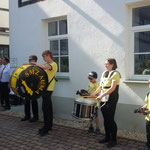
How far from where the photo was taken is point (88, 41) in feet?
18.4

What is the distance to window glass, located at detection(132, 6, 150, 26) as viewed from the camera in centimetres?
488

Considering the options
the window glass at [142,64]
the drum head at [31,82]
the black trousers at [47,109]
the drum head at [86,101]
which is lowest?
the black trousers at [47,109]

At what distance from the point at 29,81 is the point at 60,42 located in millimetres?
→ 2152

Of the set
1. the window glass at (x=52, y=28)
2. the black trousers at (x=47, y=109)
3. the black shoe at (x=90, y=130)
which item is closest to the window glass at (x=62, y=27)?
the window glass at (x=52, y=28)

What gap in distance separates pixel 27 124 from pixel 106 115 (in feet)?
8.49

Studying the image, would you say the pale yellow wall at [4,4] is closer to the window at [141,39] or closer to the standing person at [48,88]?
the standing person at [48,88]

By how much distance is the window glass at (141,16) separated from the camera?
4.88m

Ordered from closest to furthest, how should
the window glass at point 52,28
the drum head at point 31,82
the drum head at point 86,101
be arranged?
the drum head at point 86,101 < the drum head at point 31,82 < the window glass at point 52,28

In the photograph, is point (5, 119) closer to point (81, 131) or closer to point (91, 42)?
point (81, 131)

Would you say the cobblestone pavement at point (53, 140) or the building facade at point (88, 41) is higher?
the building facade at point (88, 41)

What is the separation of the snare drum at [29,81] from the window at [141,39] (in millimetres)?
2036

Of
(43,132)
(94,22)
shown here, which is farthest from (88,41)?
(43,132)

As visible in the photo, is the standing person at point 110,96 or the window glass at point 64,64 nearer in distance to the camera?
the standing person at point 110,96

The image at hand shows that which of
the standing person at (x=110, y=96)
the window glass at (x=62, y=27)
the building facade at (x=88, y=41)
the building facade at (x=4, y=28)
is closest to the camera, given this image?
the standing person at (x=110, y=96)
